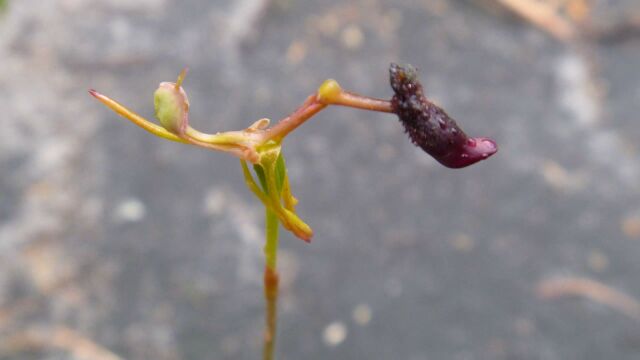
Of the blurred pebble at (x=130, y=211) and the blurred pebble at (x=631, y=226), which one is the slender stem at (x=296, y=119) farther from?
the blurred pebble at (x=631, y=226)

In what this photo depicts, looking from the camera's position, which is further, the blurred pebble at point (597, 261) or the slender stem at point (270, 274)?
the blurred pebble at point (597, 261)

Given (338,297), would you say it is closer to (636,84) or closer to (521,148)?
(521,148)

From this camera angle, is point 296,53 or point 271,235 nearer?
point 271,235

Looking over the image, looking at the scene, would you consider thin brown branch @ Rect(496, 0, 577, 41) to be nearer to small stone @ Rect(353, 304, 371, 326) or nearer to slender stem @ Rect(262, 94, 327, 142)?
small stone @ Rect(353, 304, 371, 326)

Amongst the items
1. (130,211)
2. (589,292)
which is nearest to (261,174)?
(130,211)

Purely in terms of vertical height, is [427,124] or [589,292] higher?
[589,292]

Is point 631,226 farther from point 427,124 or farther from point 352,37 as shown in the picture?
point 427,124

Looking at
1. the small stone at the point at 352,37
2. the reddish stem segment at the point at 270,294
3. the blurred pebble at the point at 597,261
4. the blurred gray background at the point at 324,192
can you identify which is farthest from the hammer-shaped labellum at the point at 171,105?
the small stone at the point at 352,37
